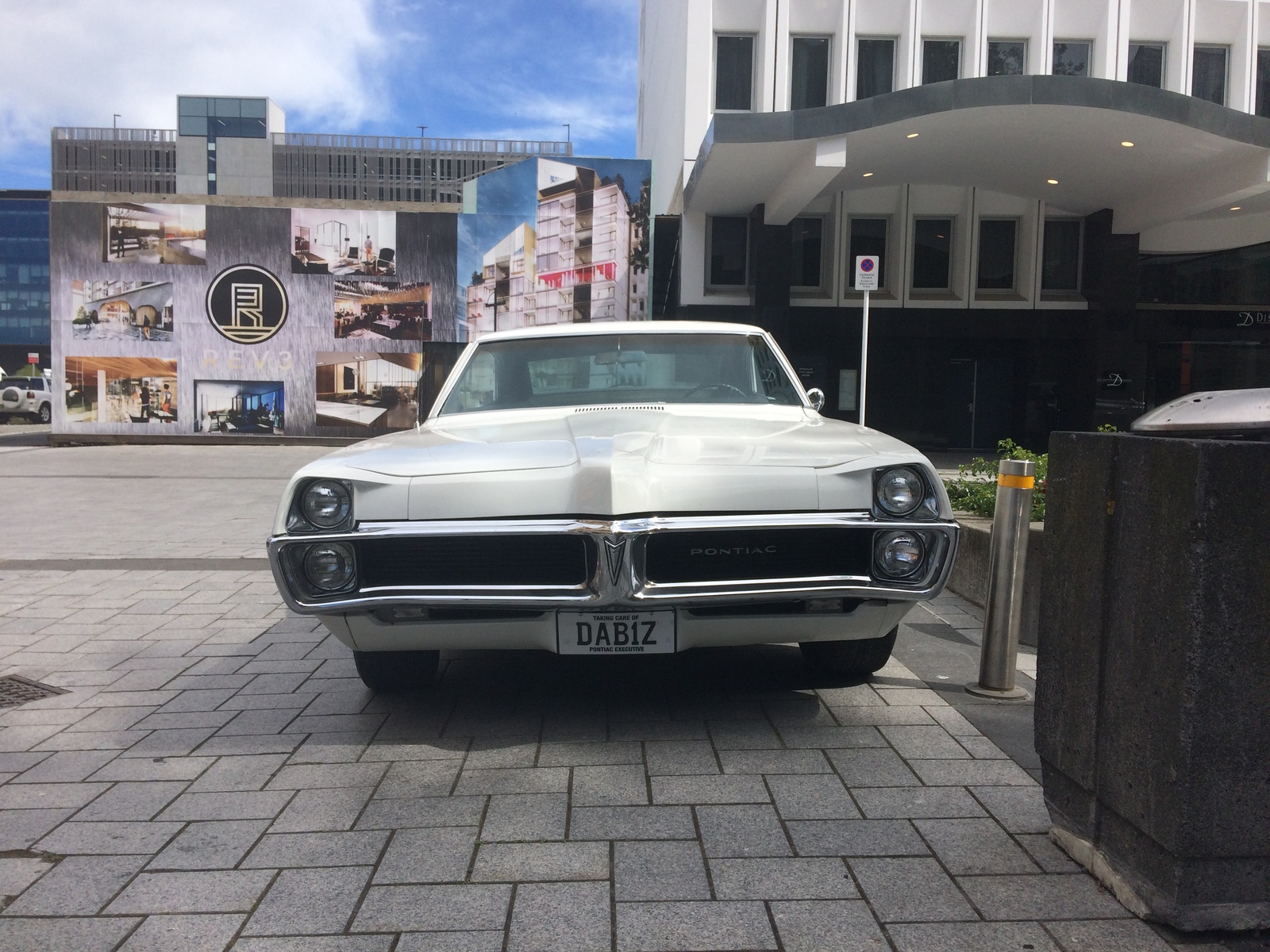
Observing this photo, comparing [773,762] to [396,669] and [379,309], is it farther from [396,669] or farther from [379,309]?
[379,309]

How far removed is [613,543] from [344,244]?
2141 cm

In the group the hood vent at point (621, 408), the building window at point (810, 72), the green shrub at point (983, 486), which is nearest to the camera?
the hood vent at point (621, 408)

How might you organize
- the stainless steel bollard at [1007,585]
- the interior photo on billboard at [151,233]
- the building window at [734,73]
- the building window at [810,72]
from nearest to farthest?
the stainless steel bollard at [1007,585] → the building window at [810,72] → the building window at [734,73] → the interior photo on billboard at [151,233]

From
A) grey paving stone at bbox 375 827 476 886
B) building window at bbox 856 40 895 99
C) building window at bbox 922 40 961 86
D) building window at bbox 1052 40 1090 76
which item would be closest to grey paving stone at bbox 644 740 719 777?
grey paving stone at bbox 375 827 476 886

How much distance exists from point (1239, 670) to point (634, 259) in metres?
20.9

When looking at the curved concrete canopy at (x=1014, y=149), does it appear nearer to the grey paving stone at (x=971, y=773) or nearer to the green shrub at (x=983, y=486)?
the green shrub at (x=983, y=486)

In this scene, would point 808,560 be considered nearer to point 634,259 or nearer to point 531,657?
point 531,657

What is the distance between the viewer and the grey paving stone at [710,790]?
3080 millimetres

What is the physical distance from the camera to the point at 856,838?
2.82 meters

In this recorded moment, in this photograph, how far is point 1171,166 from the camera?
53.1 feet

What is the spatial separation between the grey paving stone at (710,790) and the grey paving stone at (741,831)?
0.05m

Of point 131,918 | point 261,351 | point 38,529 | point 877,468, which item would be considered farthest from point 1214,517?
point 261,351

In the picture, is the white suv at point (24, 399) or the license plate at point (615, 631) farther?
the white suv at point (24, 399)

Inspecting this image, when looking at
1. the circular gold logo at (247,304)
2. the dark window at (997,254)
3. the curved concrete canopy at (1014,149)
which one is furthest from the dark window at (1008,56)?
the circular gold logo at (247,304)
